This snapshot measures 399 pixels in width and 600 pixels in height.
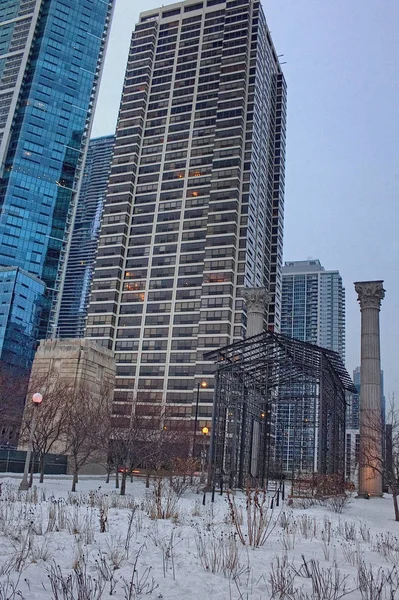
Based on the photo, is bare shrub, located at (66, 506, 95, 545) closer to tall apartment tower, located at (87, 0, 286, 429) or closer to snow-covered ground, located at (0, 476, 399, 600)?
snow-covered ground, located at (0, 476, 399, 600)

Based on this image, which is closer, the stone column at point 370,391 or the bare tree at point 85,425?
the bare tree at point 85,425

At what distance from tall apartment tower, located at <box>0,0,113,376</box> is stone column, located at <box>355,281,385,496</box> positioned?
4246 inches

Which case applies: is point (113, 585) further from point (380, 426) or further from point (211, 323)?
point (211, 323)

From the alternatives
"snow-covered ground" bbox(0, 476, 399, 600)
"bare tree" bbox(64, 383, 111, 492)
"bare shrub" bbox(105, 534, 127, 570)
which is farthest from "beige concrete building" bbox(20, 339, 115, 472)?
"bare shrub" bbox(105, 534, 127, 570)

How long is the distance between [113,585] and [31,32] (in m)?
197

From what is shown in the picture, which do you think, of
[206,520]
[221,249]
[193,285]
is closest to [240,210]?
[221,249]

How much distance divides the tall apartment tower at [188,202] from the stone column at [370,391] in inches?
2042

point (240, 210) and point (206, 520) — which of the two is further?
point (240, 210)

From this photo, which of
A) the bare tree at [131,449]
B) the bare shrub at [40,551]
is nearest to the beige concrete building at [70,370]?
the bare tree at [131,449]

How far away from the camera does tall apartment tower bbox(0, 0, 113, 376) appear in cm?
15262

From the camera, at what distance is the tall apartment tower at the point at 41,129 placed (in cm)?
15262

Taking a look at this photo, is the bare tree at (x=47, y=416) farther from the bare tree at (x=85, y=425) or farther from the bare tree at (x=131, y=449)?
the bare tree at (x=131, y=449)

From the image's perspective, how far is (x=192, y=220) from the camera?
112 metres

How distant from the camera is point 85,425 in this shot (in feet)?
120
